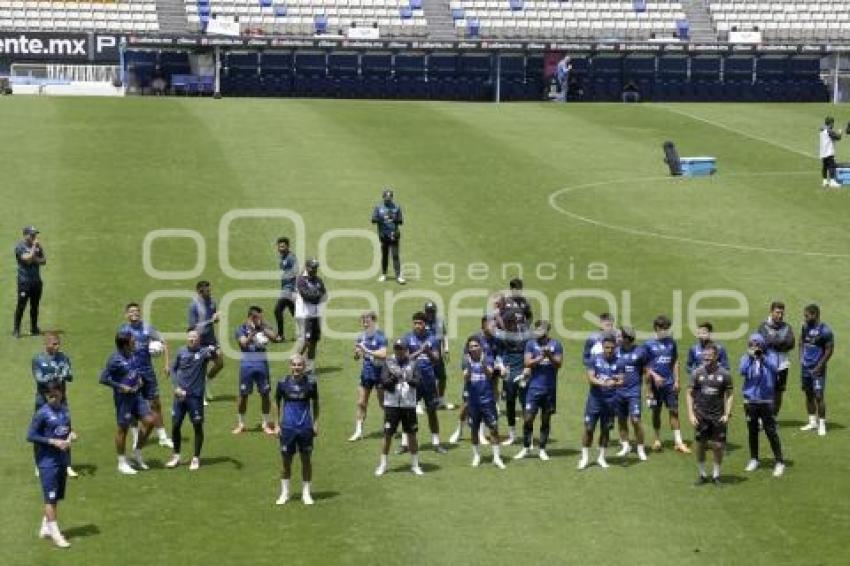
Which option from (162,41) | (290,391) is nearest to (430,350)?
(290,391)

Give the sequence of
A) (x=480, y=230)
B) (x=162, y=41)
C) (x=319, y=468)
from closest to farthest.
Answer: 1. (x=319, y=468)
2. (x=480, y=230)
3. (x=162, y=41)

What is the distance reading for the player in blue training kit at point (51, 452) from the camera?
19.6 metres

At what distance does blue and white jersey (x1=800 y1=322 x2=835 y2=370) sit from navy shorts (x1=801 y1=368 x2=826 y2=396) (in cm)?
11

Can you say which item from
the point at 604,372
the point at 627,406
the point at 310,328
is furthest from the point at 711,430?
the point at 310,328

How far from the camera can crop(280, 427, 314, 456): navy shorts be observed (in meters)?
21.1

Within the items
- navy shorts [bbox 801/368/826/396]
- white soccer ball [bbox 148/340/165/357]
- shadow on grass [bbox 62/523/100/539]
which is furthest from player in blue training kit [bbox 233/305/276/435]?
navy shorts [bbox 801/368/826/396]

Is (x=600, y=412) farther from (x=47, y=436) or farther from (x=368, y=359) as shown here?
(x=47, y=436)

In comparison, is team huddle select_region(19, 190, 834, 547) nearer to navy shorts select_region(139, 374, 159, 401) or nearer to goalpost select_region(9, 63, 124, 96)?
navy shorts select_region(139, 374, 159, 401)

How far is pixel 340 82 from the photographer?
70625mm

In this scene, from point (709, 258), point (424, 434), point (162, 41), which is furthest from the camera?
point (162, 41)

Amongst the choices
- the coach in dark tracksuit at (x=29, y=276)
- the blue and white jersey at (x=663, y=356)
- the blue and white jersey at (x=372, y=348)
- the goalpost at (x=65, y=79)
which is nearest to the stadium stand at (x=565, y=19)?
the goalpost at (x=65, y=79)

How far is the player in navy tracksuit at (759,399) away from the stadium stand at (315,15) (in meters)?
53.1

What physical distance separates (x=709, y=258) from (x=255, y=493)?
1718 cm

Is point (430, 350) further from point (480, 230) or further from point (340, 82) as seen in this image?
point (340, 82)
